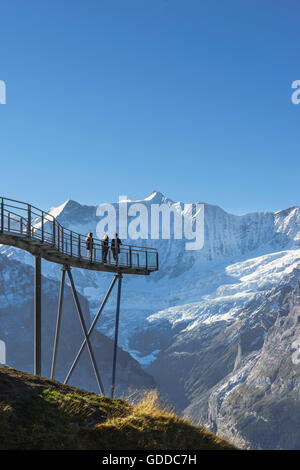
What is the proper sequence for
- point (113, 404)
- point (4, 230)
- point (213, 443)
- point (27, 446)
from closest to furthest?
point (27, 446) < point (213, 443) < point (113, 404) < point (4, 230)

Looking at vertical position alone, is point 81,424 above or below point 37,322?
below

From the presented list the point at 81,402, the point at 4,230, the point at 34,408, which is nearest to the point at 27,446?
the point at 34,408

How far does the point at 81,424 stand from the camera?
23531mm

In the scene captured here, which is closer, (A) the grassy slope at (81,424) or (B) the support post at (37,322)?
(A) the grassy slope at (81,424)

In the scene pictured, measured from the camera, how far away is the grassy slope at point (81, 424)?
21719mm

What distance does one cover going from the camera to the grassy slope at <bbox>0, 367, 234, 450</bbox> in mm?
21719

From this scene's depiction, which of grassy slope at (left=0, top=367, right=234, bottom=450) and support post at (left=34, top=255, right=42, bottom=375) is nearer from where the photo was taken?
grassy slope at (left=0, top=367, right=234, bottom=450)

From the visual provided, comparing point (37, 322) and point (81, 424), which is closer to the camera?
point (81, 424)
